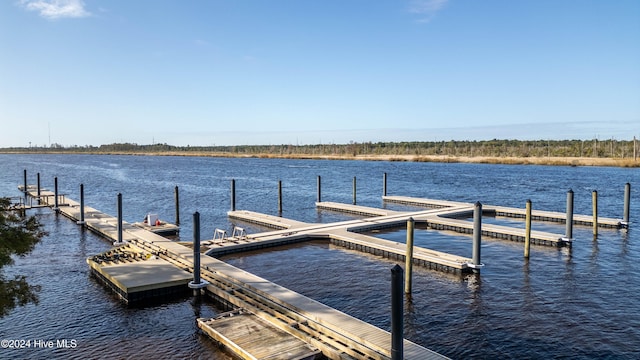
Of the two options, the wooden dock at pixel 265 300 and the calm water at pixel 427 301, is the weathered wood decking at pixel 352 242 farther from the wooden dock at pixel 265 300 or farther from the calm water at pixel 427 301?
the wooden dock at pixel 265 300

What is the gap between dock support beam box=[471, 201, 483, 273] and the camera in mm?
15680

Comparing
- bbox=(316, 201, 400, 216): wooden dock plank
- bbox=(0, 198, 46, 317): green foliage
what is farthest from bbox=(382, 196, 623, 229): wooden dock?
bbox=(0, 198, 46, 317): green foliage

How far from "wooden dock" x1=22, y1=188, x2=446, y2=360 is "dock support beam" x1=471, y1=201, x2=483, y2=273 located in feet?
22.5

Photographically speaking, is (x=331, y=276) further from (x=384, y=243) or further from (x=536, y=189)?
(x=536, y=189)

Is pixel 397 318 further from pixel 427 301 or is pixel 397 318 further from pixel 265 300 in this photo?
pixel 427 301

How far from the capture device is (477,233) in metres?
15.8

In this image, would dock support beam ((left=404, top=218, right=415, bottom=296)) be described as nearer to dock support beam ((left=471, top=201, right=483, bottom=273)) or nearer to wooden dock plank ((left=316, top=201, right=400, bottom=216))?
dock support beam ((left=471, top=201, right=483, bottom=273))

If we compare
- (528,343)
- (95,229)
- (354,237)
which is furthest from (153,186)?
(528,343)

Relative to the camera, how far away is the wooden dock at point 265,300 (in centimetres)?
931

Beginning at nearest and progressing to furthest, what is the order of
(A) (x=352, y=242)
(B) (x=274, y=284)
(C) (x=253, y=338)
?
(C) (x=253, y=338), (B) (x=274, y=284), (A) (x=352, y=242)

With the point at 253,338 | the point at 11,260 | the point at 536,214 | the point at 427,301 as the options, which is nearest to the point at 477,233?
the point at 427,301

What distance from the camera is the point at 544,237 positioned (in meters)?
20.8

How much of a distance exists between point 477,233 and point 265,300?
7.70m

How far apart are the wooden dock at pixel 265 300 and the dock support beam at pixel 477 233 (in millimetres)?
6857
